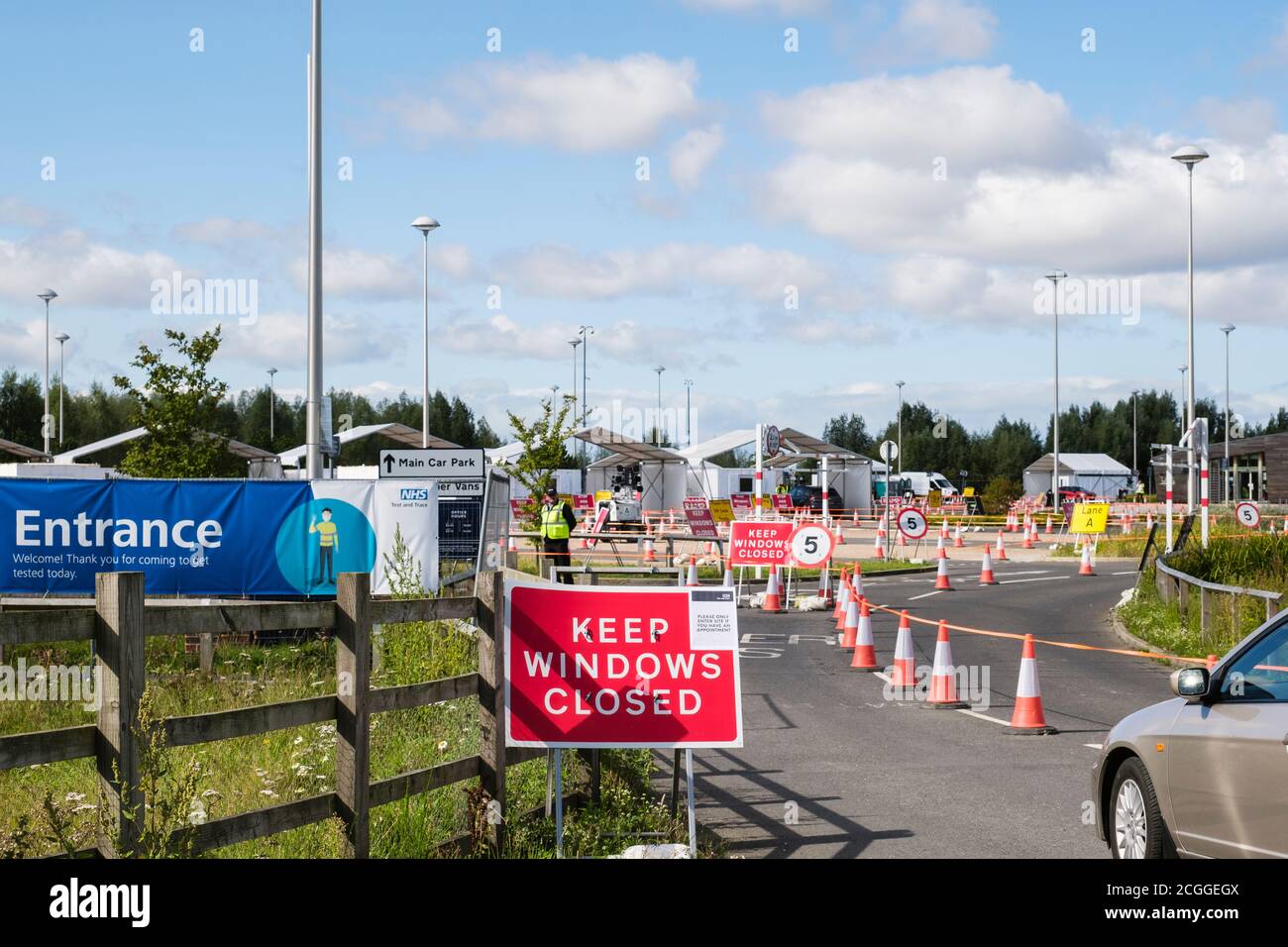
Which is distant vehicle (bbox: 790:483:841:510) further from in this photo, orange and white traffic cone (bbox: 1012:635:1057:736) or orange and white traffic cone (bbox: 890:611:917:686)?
orange and white traffic cone (bbox: 1012:635:1057:736)

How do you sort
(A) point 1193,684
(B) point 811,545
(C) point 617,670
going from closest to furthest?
(A) point 1193,684 < (C) point 617,670 < (B) point 811,545

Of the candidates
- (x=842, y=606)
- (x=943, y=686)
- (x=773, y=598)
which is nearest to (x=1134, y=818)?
(x=943, y=686)

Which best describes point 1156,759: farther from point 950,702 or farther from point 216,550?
point 216,550

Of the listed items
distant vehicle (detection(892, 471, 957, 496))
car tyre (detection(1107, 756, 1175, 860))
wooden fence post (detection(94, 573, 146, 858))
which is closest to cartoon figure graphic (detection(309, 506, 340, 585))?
car tyre (detection(1107, 756, 1175, 860))

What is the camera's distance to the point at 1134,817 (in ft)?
23.5

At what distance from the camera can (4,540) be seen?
17531 mm

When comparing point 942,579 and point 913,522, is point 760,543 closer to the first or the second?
point 942,579

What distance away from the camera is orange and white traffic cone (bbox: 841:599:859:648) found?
62.4ft

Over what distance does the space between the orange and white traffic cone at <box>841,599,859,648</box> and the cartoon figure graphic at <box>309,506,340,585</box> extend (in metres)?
6.72

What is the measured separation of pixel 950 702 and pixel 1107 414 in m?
142

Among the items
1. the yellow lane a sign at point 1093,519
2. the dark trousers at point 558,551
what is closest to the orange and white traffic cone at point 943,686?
the dark trousers at point 558,551

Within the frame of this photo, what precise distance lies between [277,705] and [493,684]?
1.37m

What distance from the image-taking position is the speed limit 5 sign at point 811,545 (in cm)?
2397
